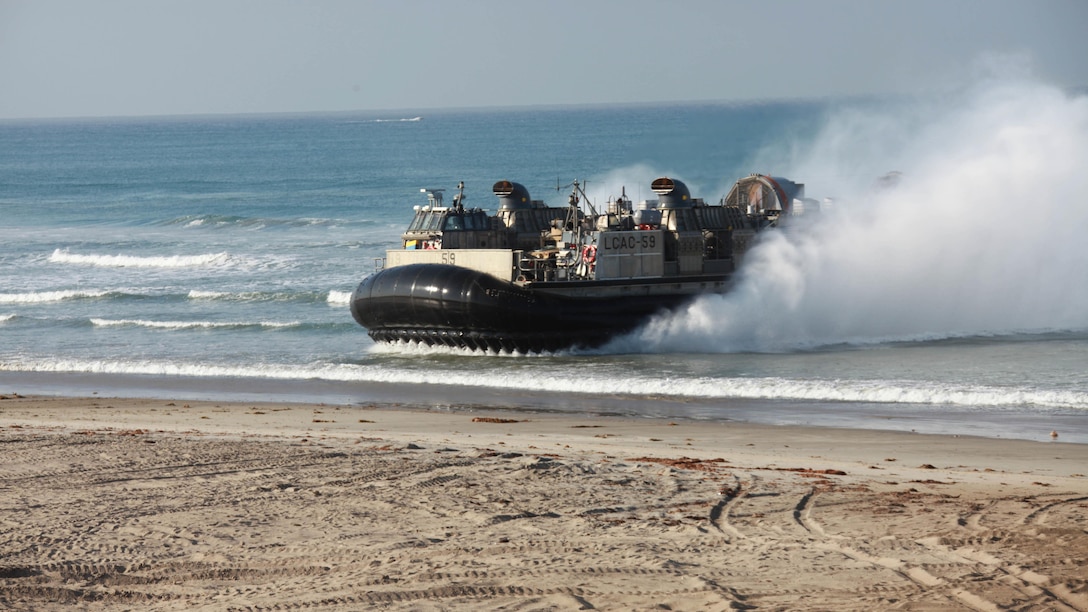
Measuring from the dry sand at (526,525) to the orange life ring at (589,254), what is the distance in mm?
7189

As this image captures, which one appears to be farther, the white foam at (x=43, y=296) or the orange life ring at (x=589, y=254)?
the white foam at (x=43, y=296)

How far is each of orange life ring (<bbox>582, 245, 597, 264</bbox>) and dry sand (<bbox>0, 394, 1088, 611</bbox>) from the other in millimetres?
7189

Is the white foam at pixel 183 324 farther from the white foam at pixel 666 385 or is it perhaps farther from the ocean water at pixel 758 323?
the white foam at pixel 666 385

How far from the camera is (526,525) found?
20.9 feet

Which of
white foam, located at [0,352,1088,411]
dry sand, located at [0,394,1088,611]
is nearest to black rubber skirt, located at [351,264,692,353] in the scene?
white foam, located at [0,352,1088,411]

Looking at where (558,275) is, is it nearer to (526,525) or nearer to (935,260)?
(935,260)

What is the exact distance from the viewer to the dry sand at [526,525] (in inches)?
208

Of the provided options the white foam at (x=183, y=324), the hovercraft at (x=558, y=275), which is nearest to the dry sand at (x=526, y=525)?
the hovercraft at (x=558, y=275)

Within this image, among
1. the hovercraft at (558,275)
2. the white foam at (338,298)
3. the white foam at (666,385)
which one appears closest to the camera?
the white foam at (666,385)

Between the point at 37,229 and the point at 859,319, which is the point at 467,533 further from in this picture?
the point at 37,229

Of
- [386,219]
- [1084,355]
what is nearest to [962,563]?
[1084,355]

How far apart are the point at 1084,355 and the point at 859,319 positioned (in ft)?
10.7

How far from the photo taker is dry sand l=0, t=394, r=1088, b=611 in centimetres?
529

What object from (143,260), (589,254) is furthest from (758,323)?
(143,260)
